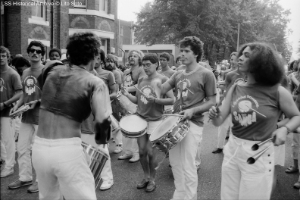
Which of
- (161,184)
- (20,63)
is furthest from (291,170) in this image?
(20,63)

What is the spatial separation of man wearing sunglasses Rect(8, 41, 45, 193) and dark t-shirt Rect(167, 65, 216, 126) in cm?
226

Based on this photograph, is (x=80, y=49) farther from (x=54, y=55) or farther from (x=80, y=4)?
(x=80, y=4)

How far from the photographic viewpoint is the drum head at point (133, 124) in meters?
4.90

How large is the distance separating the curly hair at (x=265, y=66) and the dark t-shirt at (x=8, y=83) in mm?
3789

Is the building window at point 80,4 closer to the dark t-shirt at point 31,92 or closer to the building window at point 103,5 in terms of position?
the building window at point 103,5

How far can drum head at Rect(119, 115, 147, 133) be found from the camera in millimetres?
4898

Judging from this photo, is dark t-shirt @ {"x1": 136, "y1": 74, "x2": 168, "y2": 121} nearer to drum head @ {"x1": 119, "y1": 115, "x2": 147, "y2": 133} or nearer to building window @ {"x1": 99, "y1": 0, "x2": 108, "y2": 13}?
drum head @ {"x1": 119, "y1": 115, "x2": 147, "y2": 133}

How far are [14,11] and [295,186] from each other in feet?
39.2

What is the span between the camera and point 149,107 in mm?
5188

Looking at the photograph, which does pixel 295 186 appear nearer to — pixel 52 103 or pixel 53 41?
pixel 52 103

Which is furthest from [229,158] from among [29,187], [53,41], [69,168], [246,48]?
[53,41]

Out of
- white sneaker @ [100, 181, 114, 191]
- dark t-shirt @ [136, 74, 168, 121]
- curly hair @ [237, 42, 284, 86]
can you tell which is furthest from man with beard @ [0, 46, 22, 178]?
curly hair @ [237, 42, 284, 86]

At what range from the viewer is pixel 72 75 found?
2.57 meters

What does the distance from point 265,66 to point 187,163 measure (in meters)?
1.70
